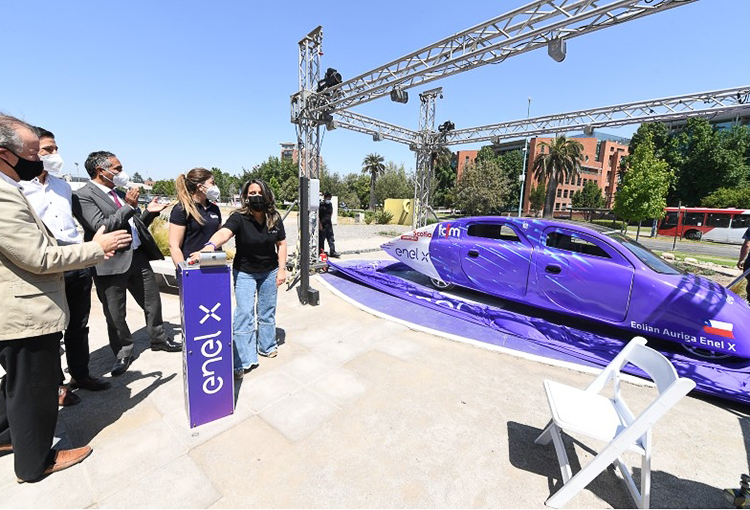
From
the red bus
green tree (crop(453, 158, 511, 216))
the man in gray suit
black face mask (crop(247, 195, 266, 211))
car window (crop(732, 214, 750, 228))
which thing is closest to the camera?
the man in gray suit

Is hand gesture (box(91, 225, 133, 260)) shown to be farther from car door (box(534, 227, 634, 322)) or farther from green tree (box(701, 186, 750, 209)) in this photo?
green tree (box(701, 186, 750, 209))

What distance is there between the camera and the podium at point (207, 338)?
213cm

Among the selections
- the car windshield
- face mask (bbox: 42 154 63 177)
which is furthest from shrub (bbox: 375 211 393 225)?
face mask (bbox: 42 154 63 177)

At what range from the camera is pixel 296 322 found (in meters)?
4.27

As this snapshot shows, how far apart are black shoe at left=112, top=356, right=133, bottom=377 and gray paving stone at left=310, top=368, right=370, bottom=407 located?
1.74m

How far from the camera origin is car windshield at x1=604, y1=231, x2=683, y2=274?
3.63 meters

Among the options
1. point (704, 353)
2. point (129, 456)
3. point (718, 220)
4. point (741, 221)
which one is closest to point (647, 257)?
point (704, 353)

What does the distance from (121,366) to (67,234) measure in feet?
4.27

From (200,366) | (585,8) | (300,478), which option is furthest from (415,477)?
(585,8)

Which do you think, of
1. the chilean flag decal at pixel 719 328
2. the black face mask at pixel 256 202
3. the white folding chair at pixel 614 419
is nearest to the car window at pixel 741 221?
the chilean flag decal at pixel 719 328

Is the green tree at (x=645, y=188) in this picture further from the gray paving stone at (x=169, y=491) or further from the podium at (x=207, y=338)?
the gray paving stone at (x=169, y=491)

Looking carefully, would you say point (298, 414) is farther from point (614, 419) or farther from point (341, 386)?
point (614, 419)

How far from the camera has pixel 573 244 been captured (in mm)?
4184

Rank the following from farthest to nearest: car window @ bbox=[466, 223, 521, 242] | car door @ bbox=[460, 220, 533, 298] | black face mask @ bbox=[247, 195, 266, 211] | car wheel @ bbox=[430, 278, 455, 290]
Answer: car wheel @ bbox=[430, 278, 455, 290] → car window @ bbox=[466, 223, 521, 242] → car door @ bbox=[460, 220, 533, 298] → black face mask @ bbox=[247, 195, 266, 211]
